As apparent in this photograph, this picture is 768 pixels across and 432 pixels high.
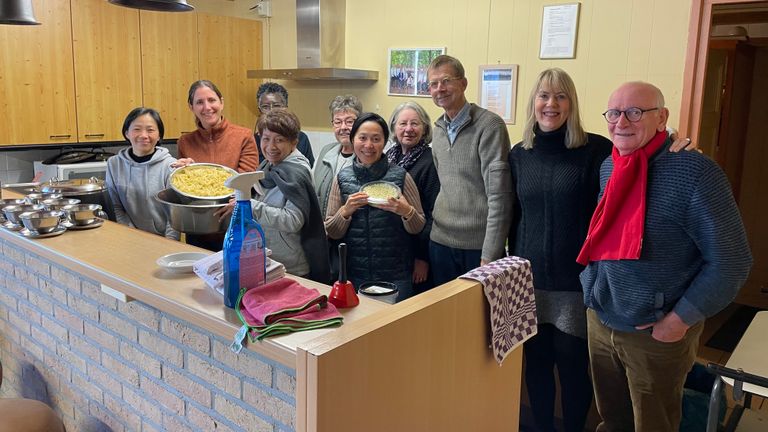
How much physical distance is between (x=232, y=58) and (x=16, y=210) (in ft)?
11.4

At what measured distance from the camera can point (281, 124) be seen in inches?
88.7

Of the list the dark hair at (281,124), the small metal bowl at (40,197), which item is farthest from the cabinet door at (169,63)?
the dark hair at (281,124)

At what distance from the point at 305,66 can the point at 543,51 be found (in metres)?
1.93

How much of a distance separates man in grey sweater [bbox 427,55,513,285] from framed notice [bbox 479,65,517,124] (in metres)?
1.35

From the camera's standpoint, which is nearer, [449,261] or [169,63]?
[449,261]

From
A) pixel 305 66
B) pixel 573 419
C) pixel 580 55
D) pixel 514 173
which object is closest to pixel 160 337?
pixel 514 173

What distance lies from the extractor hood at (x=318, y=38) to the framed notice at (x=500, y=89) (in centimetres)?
96

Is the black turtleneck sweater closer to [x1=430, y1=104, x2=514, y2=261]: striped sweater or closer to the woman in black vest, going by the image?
[x1=430, y1=104, x2=514, y2=261]: striped sweater

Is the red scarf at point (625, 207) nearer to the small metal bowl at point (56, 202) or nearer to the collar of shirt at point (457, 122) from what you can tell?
the collar of shirt at point (457, 122)

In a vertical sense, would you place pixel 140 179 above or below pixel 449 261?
above

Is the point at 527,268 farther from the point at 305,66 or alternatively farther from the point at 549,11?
the point at 305,66

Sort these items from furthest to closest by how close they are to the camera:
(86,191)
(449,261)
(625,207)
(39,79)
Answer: (39,79), (449,261), (86,191), (625,207)

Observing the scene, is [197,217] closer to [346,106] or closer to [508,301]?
[508,301]

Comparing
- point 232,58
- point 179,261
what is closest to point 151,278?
point 179,261
